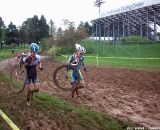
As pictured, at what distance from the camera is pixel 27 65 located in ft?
36.0

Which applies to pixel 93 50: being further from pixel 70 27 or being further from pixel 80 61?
pixel 80 61

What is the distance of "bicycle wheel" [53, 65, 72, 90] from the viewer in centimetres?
1316

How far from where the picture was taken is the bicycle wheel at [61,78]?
1316 centimetres

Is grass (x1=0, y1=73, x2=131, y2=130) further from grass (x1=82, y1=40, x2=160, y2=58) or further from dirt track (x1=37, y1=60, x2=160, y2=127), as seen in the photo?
grass (x1=82, y1=40, x2=160, y2=58)

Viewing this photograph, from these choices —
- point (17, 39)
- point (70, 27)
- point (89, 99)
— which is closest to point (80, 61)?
point (89, 99)

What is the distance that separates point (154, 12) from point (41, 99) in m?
34.5

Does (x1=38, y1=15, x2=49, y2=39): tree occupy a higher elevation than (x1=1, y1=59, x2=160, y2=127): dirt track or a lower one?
higher

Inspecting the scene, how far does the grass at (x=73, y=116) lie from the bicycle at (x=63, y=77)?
1667 millimetres

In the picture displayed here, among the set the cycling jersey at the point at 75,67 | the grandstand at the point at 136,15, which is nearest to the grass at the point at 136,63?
the grandstand at the point at 136,15

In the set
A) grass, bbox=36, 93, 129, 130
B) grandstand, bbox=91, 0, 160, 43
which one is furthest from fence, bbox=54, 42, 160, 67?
grass, bbox=36, 93, 129, 130

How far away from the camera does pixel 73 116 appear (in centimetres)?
909

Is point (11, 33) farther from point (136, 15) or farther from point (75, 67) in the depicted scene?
point (75, 67)

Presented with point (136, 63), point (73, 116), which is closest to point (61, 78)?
point (73, 116)

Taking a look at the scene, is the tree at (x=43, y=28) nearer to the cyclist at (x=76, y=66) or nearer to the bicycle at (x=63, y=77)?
the bicycle at (x=63, y=77)
